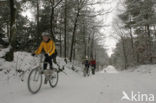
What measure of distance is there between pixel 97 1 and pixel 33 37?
8.42 metres

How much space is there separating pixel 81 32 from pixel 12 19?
51.6ft

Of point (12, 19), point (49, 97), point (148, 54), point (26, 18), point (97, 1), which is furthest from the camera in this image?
point (148, 54)

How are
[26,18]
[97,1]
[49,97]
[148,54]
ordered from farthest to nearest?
[148,54]
[26,18]
[97,1]
[49,97]

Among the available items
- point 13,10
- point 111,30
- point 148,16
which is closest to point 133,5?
point 148,16

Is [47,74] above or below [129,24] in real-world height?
below

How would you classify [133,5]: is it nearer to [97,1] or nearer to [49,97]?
[97,1]

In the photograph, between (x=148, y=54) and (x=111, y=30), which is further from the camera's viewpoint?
(x=111, y=30)

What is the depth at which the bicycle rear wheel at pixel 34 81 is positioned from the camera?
10.5 feet

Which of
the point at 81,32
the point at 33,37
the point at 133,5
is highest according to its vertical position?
the point at 133,5

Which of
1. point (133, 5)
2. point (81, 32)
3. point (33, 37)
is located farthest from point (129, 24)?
point (33, 37)

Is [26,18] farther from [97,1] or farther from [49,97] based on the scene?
[49,97]

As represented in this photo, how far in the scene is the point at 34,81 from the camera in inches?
131

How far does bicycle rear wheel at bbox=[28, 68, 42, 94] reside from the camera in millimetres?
3187

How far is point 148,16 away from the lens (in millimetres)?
14281
